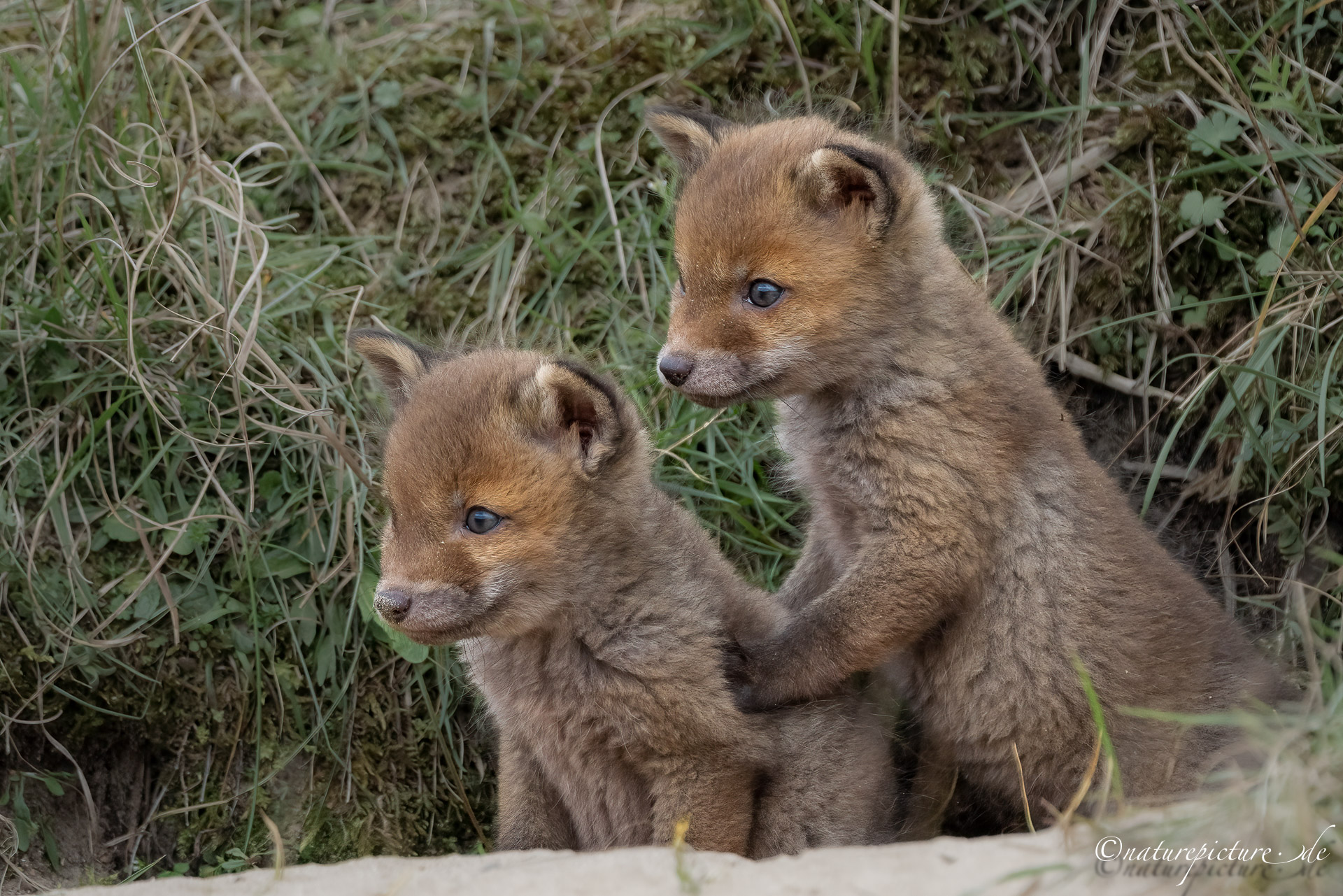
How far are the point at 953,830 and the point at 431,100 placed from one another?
4367 mm

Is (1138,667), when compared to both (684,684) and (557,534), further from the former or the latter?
(557,534)

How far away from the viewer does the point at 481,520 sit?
3850 mm

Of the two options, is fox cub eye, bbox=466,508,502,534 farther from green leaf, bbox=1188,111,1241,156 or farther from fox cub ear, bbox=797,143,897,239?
green leaf, bbox=1188,111,1241,156

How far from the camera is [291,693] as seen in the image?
17.2 feet

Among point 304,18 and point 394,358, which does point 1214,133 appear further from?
point 304,18

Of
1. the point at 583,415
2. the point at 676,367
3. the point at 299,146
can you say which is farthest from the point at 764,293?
the point at 299,146

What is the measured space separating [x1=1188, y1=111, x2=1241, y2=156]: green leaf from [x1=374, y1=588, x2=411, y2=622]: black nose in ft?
12.9

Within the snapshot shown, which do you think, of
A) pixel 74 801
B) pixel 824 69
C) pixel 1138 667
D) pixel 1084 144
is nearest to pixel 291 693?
pixel 74 801

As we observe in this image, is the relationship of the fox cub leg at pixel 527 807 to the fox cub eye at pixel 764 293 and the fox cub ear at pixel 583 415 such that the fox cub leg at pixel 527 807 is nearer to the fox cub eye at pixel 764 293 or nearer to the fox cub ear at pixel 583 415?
the fox cub ear at pixel 583 415

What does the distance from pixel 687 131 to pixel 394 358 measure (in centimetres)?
142

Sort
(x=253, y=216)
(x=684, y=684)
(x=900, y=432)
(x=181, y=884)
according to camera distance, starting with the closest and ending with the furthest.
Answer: (x=181, y=884) < (x=684, y=684) < (x=900, y=432) < (x=253, y=216)

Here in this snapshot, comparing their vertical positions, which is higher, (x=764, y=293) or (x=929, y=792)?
(x=764, y=293)

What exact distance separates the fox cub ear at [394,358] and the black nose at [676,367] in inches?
33.5

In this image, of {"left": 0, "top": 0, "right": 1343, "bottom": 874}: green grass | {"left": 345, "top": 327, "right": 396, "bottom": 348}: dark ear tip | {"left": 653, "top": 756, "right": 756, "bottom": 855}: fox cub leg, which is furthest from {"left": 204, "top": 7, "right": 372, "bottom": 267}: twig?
{"left": 653, "top": 756, "right": 756, "bottom": 855}: fox cub leg
